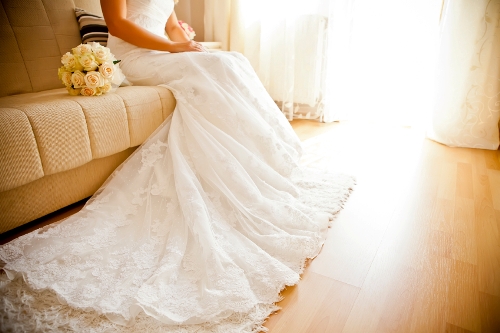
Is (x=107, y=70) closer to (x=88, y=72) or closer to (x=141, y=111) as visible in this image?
(x=88, y=72)

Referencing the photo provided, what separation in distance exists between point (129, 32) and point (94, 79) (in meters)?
0.47

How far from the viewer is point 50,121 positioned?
1.10 metres

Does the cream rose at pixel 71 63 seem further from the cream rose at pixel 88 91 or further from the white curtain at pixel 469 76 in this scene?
the white curtain at pixel 469 76

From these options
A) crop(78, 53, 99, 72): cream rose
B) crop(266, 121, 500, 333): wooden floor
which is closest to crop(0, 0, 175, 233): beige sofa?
crop(78, 53, 99, 72): cream rose

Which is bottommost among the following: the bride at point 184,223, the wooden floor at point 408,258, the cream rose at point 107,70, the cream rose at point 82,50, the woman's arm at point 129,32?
the wooden floor at point 408,258

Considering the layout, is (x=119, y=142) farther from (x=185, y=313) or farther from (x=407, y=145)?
(x=407, y=145)

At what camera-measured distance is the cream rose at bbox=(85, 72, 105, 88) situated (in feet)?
4.20

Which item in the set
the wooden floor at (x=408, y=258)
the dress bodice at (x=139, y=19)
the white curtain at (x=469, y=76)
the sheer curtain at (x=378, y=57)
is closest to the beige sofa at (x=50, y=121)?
the dress bodice at (x=139, y=19)

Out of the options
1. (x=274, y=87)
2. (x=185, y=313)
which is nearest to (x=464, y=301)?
(x=185, y=313)

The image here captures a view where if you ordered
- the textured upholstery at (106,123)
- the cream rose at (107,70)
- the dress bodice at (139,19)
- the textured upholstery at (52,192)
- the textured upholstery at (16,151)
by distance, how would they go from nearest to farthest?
1. the textured upholstery at (16,151)
2. the textured upholstery at (52,192)
3. the textured upholstery at (106,123)
4. the cream rose at (107,70)
5. the dress bodice at (139,19)

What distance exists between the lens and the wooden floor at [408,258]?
34.6 inches

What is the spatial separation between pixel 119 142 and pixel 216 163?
44cm

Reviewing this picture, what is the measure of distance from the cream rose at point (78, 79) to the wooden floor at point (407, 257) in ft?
1.82

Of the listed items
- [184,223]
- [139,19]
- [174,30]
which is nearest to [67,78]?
[139,19]
